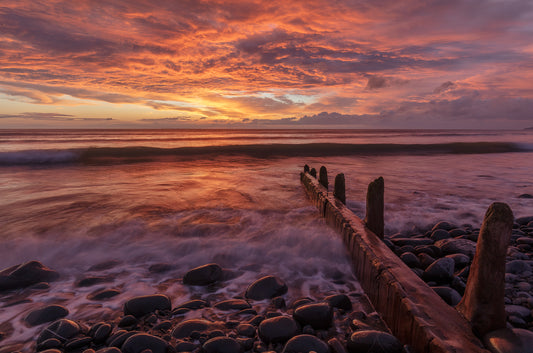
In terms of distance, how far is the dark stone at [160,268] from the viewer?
4179 mm

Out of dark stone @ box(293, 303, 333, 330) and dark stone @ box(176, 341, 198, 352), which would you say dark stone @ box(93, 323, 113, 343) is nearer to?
dark stone @ box(176, 341, 198, 352)

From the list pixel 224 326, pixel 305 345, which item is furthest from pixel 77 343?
pixel 305 345

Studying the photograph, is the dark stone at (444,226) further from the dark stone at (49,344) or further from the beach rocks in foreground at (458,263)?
the dark stone at (49,344)

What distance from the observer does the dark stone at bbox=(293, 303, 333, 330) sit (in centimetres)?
269

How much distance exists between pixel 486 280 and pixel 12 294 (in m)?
4.96

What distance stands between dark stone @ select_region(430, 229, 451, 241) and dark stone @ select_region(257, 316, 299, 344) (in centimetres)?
363

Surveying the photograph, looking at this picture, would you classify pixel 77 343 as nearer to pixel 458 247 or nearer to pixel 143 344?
pixel 143 344

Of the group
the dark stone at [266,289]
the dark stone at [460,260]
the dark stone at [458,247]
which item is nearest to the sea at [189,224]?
the dark stone at [266,289]

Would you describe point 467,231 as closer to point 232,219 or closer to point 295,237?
point 295,237

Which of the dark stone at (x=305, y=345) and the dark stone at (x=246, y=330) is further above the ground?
the dark stone at (x=305, y=345)

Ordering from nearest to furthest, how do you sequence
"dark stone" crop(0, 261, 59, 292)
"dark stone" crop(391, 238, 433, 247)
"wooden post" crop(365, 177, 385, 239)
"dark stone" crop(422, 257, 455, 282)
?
"dark stone" crop(422, 257, 455, 282)
"dark stone" crop(0, 261, 59, 292)
"wooden post" crop(365, 177, 385, 239)
"dark stone" crop(391, 238, 433, 247)

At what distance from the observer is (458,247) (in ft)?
14.0

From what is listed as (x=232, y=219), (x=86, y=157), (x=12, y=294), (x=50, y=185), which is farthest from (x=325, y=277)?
(x=86, y=157)

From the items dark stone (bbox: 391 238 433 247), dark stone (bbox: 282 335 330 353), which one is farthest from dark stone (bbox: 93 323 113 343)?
dark stone (bbox: 391 238 433 247)
